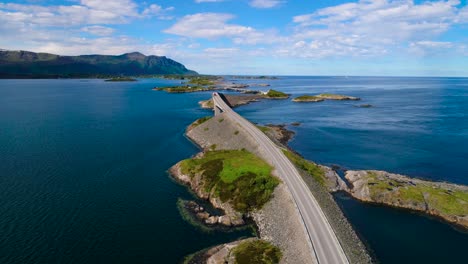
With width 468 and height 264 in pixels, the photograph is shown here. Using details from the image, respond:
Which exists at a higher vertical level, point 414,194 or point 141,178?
point 414,194

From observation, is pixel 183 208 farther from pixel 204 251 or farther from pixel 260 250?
pixel 260 250

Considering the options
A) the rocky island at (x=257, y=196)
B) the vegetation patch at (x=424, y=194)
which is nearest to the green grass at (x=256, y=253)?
the rocky island at (x=257, y=196)

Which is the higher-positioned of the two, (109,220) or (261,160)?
(261,160)

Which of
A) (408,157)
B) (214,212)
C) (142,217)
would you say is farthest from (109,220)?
(408,157)

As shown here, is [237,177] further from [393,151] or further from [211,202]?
[393,151]

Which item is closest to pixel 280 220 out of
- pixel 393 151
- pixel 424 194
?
pixel 424 194

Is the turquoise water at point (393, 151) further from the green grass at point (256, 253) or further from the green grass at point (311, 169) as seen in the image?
the green grass at point (256, 253)

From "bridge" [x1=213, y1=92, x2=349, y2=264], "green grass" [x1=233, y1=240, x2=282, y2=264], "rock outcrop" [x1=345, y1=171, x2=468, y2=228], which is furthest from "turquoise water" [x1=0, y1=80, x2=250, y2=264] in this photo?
"rock outcrop" [x1=345, y1=171, x2=468, y2=228]
